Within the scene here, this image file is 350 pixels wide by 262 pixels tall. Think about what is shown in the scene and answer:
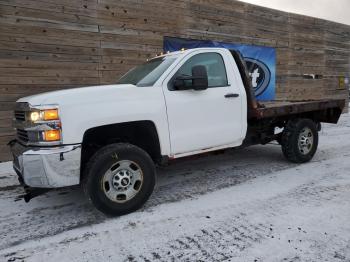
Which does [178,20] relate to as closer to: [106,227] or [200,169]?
[200,169]

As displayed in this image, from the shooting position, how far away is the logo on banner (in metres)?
11.0

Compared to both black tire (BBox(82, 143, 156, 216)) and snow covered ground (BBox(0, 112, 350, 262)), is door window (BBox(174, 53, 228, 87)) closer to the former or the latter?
black tire (BBox(82, 143, 156, 216))

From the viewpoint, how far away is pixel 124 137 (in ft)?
13.2

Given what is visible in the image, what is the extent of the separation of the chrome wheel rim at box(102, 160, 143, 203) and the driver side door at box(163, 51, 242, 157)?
610 millimetres

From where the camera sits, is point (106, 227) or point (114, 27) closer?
point (106, 227)

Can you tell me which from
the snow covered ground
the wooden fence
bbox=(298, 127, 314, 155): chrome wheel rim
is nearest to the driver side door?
the snow covered ground

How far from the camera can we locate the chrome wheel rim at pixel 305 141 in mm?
5652

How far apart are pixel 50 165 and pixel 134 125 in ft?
3.69

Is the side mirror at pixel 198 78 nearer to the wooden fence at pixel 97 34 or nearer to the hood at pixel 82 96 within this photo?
the hood at pixel 82 96

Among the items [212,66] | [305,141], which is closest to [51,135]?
[212,66]

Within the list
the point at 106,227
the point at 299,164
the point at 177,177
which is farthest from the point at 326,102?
the point at 106,227

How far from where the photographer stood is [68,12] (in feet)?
23.6

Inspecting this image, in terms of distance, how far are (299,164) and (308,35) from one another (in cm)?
935

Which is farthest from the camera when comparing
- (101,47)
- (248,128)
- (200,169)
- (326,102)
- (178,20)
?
(178,20)
